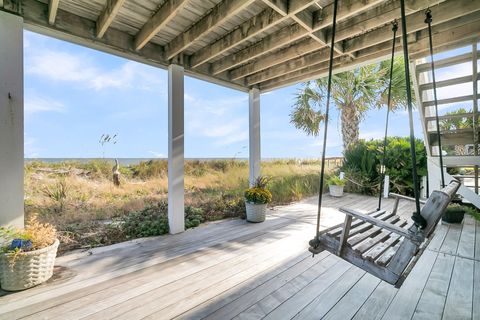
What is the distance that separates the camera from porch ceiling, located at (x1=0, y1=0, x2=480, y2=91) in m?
1.99

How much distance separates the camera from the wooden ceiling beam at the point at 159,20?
6.27 feet

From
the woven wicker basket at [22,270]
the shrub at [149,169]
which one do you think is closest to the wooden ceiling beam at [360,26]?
the woven wicker basket at [22,270]

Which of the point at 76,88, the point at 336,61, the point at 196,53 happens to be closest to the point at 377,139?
the point at 336,61

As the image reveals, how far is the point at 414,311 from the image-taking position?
57.0 inches

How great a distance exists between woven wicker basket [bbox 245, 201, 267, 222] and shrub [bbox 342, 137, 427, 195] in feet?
12.2

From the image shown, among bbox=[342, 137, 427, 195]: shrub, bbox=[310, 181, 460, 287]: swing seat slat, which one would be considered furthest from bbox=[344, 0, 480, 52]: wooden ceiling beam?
bbox=[342, 137, 427, 195]: shrub

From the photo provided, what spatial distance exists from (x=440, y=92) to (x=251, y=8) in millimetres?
2922

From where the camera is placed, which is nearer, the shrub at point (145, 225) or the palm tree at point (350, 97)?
the shrub at point (145, 225)

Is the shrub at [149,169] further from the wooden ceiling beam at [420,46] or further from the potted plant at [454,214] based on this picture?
the potted plant at [454,214]

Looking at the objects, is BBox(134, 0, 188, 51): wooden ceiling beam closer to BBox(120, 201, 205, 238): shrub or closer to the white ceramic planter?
BBox(120, 201, 205, 238): shrub

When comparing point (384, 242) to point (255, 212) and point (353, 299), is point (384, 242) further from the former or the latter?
point (255, 212)

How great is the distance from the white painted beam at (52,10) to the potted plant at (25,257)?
6.23ft

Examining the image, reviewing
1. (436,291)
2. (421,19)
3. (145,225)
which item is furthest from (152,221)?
(421,19)

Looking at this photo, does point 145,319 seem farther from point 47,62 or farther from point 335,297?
point 47,62
